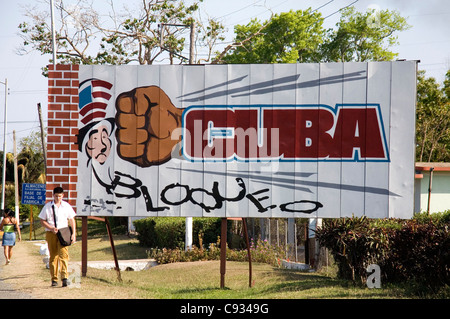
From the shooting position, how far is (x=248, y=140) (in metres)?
12.8

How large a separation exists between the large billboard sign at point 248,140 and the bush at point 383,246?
377 mm

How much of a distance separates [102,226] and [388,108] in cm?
3858

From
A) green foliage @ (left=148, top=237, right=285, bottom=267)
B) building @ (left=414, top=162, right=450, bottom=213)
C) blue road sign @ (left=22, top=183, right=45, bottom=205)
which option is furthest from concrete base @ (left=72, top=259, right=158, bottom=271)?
blue road sign @ (left=22, top=183, right=45, bottom=205)

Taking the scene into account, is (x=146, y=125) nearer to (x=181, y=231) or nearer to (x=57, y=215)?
(x=57, y=215)

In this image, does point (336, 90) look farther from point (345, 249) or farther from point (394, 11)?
point (394, 11)

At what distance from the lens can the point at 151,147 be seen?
42.4 ft

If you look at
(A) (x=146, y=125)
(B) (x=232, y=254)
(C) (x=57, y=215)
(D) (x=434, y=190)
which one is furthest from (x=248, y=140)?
(D) (x=434, y=190)

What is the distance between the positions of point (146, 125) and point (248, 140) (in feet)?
7.74

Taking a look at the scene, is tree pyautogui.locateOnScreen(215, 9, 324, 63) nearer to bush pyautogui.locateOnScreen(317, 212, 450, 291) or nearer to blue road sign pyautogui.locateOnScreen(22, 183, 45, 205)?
blue road sign pyautogui.locateOnScreen(22, 183, 45, 205)

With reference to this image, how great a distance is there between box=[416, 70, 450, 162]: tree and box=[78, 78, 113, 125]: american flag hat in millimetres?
32265

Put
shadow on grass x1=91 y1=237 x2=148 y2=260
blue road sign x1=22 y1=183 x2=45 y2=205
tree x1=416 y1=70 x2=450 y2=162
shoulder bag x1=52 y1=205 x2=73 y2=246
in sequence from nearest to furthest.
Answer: shoulder bag x1=52 y1=205 x2=73 y2=246, shadow on grass x1=91 y1=237 x2=148 y2=260, blue road sign x1=22 y1=183 x2=45 y2=205, tree x1=416 y1=70 x2=450 y2=162

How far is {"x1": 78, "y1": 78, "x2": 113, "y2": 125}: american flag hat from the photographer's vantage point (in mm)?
13070
